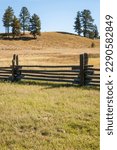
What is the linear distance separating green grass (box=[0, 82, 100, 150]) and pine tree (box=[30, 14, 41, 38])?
97.7 m

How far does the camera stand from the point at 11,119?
29.7 ft

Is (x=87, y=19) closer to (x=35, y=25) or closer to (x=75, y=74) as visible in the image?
(x=35, y=25)

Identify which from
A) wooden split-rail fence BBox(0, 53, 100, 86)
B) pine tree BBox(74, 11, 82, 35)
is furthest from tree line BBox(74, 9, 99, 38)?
wooden split-rail fence BBox(0, 53, 100, 86)

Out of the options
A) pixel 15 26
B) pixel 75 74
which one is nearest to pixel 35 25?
pixel 15 26

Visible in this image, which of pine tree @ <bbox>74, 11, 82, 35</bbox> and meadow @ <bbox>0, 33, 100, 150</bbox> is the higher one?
pine tree @ <bbox>74, 11, 82, 35</bbox>

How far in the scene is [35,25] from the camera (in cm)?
11112

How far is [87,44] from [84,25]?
1731 centimetres

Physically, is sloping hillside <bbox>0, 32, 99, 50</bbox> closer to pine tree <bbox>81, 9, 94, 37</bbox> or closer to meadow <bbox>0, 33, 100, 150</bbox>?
pine tree <bbox>81, 9, 94, 37</bbox>

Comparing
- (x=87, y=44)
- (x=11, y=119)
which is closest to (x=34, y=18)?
(x=87, y=44)

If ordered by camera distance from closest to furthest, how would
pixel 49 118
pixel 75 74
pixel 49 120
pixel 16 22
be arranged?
pixel 49 120
pixel 49 118
pixel 75 74
pixel 16 22

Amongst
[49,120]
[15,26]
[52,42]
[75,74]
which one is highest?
[15,26]

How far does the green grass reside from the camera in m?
7.25

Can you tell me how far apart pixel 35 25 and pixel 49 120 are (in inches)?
4084

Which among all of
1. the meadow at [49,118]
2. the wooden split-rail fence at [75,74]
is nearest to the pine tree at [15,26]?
the wooden split-rail fence at [75,74]
